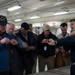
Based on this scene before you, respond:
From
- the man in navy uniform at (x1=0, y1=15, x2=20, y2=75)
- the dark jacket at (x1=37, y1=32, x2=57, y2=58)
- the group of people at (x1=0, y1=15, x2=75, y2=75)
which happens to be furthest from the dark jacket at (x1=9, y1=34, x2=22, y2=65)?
the dark jacket at (x1=37, y1=32, x2=57, y2=58)

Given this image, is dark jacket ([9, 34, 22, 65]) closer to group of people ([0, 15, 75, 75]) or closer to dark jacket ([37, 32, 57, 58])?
group of people ([0, 15, 75, 75])

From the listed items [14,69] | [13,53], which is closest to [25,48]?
[13,53]

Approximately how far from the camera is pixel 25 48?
3.30 meters

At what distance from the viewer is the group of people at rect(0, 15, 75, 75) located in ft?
7.54

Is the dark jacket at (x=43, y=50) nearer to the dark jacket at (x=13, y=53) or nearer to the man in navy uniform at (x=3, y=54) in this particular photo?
the dark jacket at (x=13, y=53)

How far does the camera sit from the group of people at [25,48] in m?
2.30

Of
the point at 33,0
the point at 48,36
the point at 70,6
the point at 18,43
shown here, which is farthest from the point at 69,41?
the point at 70,6

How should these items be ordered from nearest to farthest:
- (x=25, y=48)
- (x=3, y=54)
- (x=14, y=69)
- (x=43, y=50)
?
(x=3, y=54) → (x=14, y=69) → (x=25, y=48) → (x=43, y=50)

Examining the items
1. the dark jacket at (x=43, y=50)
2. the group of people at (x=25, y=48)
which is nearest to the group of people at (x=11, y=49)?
the group of people at (x=25, y=48)

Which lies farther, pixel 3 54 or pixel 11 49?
pixel 11 49

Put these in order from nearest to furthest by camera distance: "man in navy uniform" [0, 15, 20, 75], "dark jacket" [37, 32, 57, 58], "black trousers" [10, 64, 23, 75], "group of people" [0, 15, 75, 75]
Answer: "group of people" [0, 15, 75, 75], "man in navy uniform" [0, 15, 20, 75], "black trousers" [10, 64, 23, 75], "dark jacket" [37, 32, 57, 58]

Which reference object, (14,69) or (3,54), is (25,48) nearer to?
(14,69)

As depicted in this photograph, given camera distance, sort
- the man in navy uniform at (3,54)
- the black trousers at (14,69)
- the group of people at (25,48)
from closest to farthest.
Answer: the group of people at (25,48)
the man in navy uniform at (3,54)
the black trousers at (14,69)

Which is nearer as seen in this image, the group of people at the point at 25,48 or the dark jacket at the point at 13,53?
the group of people at the point at 25,48
